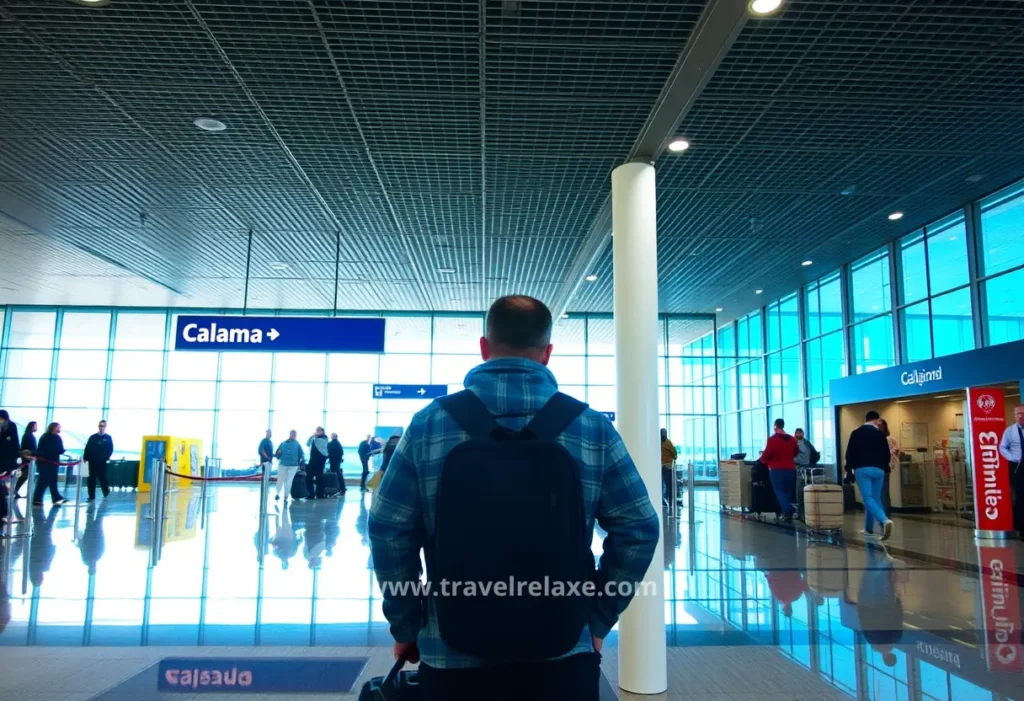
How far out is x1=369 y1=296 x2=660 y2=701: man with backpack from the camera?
58.6 inches

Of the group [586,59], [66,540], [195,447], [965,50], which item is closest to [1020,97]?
[965,50]

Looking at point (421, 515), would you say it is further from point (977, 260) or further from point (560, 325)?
point (560, 325)

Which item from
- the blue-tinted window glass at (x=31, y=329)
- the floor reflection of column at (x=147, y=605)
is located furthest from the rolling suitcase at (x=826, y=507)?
the blue-tinted window glass at (x=31, y=329)

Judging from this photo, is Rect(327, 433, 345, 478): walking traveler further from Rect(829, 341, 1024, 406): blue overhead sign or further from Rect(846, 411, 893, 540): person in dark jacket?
Rect(846, 411, 893, 540): person in dark jacket

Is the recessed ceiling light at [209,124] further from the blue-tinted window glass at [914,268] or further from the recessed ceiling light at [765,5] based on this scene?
the blue-tinted window glass at [914,268]

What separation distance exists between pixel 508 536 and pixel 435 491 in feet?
0.65

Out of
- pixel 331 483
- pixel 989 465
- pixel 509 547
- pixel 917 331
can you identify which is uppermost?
pixel 917 331

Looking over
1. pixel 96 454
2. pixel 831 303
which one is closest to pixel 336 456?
pixel 96 454

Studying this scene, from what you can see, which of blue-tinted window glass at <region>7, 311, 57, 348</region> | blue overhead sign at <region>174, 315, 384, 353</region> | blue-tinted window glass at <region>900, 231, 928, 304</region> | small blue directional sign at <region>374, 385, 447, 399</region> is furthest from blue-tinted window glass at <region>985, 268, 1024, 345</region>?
blue-tinted window glass at <region>7, 311, 57, 348</region>

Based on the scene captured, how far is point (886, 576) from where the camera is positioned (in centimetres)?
712

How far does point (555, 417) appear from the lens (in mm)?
1589

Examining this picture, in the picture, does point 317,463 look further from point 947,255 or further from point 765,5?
point 765,5

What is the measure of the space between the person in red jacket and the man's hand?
425 inches

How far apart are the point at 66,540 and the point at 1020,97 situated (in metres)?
11.0
